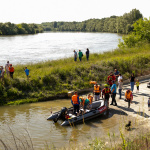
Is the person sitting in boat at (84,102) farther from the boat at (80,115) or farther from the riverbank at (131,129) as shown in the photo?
the riverbank at (131,129)

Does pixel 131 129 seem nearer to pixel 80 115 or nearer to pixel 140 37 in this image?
pixel 80 115

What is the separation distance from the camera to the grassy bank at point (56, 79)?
1606 centimetres

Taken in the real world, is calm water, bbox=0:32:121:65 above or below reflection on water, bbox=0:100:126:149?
above

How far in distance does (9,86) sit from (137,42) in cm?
2607

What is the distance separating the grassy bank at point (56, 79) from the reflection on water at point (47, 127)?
6.15 ft

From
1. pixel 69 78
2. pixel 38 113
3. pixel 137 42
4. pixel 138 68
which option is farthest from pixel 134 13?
pixel 38 113

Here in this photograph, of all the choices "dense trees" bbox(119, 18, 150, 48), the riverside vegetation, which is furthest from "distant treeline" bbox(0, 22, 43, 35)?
the riverside vegetation

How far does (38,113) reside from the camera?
13398mm

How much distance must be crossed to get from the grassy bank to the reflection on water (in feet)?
6.15

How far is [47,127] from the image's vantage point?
1134cm

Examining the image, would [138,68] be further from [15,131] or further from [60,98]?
[15,131]

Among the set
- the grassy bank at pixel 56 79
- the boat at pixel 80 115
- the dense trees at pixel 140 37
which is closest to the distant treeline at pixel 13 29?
the dense trees at pixel 140 37

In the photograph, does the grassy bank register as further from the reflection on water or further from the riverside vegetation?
the reflection on water

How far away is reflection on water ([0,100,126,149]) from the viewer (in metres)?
10.0
